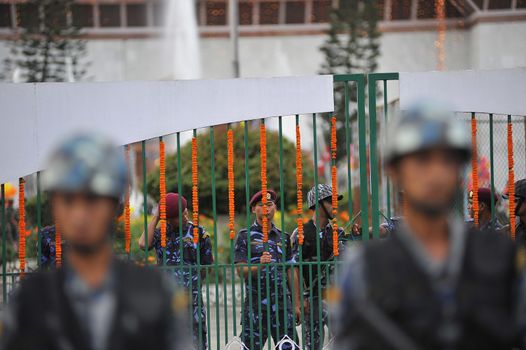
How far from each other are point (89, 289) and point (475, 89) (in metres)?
4.75

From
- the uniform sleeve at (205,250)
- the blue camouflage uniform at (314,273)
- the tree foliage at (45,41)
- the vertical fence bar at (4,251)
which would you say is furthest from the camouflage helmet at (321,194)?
the tree foliage at (45,41)

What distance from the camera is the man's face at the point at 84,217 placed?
3.62 m

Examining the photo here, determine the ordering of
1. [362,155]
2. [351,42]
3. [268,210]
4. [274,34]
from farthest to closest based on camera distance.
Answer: [274,34] → [351,42] → [268,210] → [362,155]

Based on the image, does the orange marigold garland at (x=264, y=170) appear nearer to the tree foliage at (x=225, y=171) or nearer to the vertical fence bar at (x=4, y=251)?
the vertical fence bar at (x=4, y=251)

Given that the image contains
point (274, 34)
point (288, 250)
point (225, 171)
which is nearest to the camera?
point (288, 250)

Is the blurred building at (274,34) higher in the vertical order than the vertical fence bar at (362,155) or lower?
higher

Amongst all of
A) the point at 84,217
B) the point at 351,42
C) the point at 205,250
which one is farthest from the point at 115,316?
the point at 351,42

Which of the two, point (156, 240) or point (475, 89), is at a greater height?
point (475, 89)

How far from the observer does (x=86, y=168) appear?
3646mm

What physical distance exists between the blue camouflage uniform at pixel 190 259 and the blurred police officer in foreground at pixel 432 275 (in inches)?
167

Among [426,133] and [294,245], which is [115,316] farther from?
[294,245]

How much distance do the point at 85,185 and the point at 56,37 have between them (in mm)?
28849

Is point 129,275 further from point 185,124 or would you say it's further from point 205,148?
point 205,148

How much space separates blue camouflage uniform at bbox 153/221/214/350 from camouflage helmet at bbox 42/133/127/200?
4137 mm
